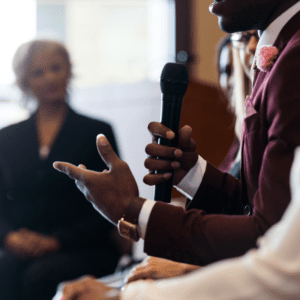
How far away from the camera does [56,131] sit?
171 cm

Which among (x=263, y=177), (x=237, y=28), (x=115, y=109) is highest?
(x=237, y=28)

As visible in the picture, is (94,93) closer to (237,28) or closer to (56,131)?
(56,131)

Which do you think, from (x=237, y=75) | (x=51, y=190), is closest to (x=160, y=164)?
(x=51, y=190)

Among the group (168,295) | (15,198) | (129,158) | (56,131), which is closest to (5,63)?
(56,131)

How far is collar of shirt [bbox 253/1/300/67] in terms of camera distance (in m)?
0.78

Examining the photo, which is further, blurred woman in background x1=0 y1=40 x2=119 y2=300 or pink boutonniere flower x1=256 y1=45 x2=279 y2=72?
blurred woman in background x1=0 y1=40 x2=119 y2=300

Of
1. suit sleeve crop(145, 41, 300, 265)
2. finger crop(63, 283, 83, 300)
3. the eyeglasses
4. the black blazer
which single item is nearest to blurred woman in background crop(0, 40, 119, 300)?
the black blazer

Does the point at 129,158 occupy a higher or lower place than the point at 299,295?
lower

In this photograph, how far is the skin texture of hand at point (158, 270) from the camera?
2.75ft

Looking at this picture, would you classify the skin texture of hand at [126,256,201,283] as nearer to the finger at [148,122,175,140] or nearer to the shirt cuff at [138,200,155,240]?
the shirt cuff at [138,200,155,240]

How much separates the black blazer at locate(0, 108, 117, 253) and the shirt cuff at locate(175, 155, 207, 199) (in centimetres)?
65

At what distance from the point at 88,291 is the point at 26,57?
4.77 ft

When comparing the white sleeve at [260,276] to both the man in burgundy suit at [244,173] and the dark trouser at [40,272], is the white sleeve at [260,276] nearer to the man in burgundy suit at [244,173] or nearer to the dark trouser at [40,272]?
the man in burgundy suit at [244,173]

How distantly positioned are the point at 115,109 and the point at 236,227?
203cm
